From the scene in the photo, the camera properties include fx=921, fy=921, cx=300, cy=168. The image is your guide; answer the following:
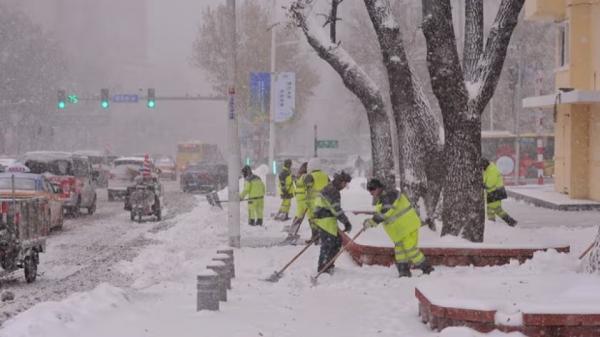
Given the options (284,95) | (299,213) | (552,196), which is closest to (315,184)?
(299,213)

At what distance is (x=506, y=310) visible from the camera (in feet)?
27.9

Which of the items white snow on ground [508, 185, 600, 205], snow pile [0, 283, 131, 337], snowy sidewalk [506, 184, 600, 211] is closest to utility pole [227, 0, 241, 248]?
snow pile [0, 283, 131, 337]

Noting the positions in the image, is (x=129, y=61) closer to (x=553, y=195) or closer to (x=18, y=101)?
(x=18, y=101)

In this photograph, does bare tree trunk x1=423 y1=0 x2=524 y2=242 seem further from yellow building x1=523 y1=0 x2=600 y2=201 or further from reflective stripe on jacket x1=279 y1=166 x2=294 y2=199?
yellow building x1=523 y1=0 x2=600 y2=201

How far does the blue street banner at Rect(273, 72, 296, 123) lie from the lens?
3478cm

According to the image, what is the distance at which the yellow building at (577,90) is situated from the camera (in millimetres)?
27031

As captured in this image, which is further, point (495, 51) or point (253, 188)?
point (253, 188)

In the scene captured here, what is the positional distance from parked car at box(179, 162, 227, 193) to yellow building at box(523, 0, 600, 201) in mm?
16912

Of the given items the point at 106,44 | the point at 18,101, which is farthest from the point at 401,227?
the point at 106,44

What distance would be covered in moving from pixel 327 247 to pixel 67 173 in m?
15.5

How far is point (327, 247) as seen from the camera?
13.7m

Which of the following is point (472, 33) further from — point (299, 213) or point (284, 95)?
point (284, 95)

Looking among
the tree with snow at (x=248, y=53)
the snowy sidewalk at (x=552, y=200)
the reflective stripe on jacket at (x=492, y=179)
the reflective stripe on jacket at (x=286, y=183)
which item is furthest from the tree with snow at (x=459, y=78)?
the tree with snow at (x=248, y=53)

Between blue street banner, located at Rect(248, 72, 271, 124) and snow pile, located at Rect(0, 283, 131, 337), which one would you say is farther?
blue street banner, located at Rect(248, 72, 271, 124)
